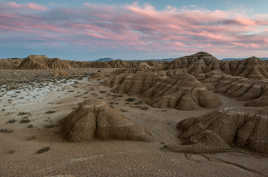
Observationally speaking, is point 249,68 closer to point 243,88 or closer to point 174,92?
point 243,88

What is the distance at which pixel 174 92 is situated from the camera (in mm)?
19625

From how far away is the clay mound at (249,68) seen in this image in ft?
127

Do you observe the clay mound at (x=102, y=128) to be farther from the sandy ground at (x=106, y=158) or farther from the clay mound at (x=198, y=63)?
the clay mound at (x=198, y=63)

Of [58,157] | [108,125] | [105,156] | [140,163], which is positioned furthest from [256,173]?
[58,157]

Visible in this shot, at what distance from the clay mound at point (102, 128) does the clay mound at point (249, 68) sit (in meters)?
39.0

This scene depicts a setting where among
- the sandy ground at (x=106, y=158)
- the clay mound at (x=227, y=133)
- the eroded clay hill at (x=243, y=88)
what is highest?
the eroded clay hill at (x=243, y=88)

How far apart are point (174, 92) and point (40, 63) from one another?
3746 inches

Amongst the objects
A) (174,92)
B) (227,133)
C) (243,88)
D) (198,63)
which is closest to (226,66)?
(198,63)

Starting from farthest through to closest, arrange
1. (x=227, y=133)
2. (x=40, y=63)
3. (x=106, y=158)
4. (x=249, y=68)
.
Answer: (x=40, y=63) → (x=249, y=68) → (x=227, y=133) → (x=106, y=158)

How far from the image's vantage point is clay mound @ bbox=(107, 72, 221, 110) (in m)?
18.3

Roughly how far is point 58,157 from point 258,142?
32.7 feet

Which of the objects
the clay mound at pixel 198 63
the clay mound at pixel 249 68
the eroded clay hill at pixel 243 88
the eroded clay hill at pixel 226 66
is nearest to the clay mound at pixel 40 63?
the clay mound at pixel 198 63

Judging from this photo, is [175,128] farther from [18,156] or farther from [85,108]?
[18,156]

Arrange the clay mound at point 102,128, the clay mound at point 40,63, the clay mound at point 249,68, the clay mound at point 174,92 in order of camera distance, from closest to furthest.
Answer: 1. the clay mound at point 102,128
2. the clay mound at point 174,92
3. the clay mound at point 249,68
4. the clay mound at point 40,63
